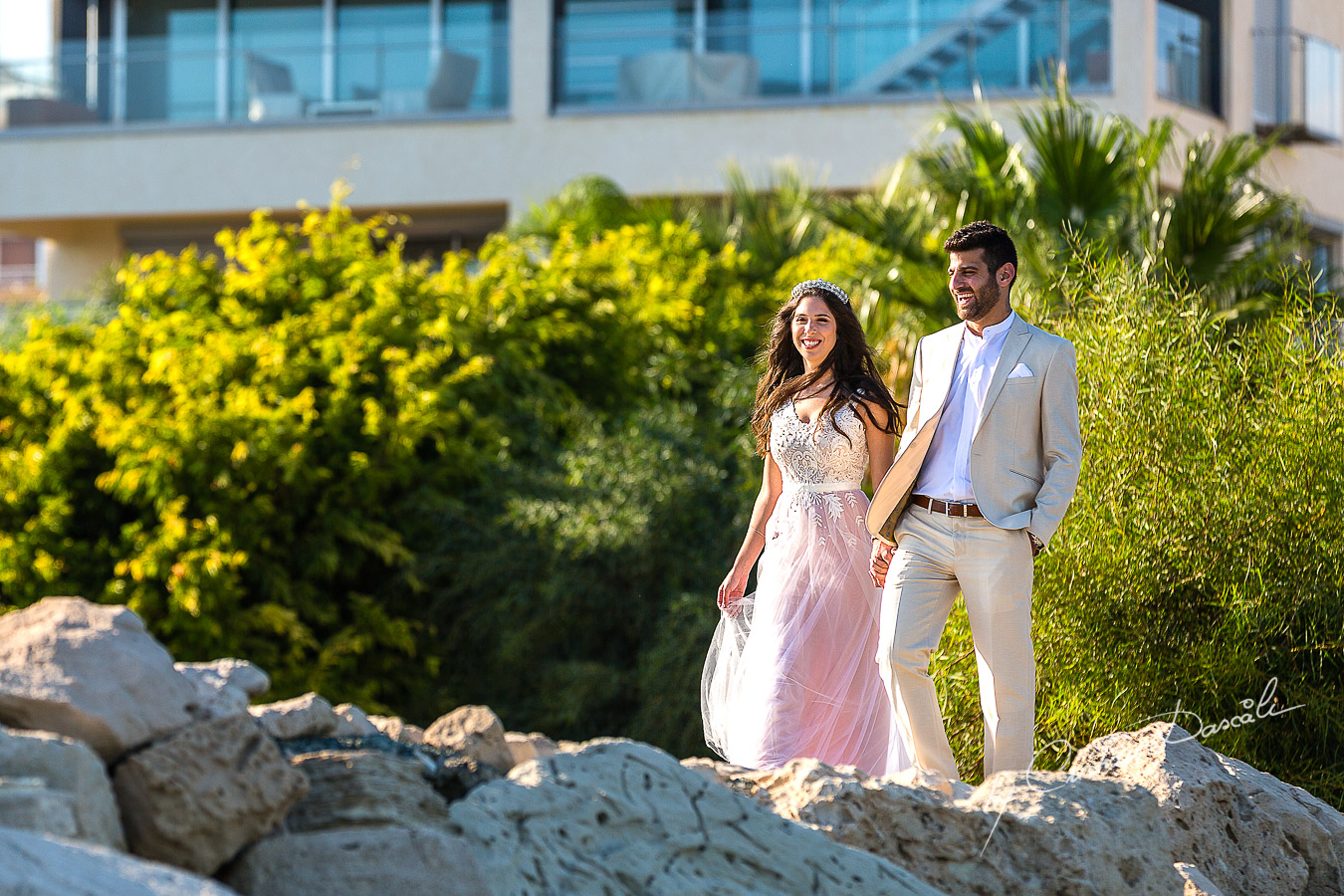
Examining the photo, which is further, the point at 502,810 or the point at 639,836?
the point at 639,836

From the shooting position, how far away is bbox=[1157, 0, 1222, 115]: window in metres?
15.2

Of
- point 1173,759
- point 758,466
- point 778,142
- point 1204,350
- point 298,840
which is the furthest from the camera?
point 778,142

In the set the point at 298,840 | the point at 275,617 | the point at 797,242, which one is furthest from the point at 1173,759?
the point at 797,242

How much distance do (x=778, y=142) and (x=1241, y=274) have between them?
7630mm

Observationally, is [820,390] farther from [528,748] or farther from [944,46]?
[944,46]

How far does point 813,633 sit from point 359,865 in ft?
8.24

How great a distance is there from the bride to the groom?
0.56 meters

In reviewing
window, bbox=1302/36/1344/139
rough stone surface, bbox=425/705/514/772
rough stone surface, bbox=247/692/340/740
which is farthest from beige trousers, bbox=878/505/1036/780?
window, bbox=1302/36/1344/139

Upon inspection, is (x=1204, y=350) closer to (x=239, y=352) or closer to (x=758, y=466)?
(x=758, y=466)

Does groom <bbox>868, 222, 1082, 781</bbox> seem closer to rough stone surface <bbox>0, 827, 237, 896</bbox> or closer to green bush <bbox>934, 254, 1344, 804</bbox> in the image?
green bush <bbox>934, 254, 1344, 804</bbox>

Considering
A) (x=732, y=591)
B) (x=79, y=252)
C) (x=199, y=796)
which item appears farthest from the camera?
(x=79, y=252)

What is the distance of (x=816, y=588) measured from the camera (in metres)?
4.91

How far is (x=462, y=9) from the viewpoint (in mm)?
16453

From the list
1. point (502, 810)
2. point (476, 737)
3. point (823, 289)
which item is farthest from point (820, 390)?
point (502, 810)
